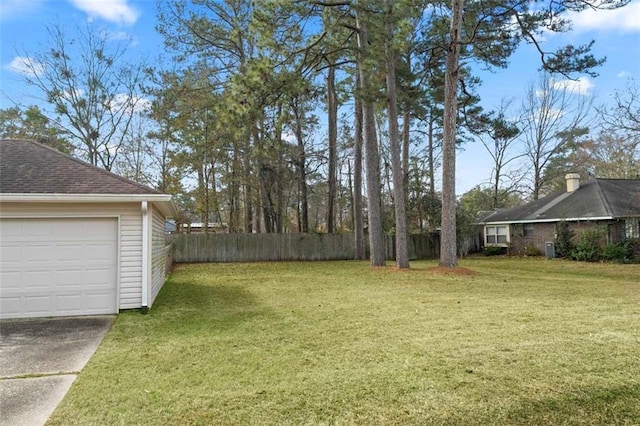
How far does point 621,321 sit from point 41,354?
7355 mm

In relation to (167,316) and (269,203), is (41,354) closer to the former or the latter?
(167,316)

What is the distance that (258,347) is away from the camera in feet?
15.0

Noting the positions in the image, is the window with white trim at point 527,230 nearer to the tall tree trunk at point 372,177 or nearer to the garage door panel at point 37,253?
the tall tree trunk at point 372,177

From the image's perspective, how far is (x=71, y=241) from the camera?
6.61m

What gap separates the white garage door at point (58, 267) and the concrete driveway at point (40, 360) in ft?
0.92

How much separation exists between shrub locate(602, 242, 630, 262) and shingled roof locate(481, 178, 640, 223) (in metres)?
1.28

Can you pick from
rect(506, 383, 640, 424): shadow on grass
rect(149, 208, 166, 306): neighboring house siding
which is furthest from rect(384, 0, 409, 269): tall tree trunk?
rect(506, 383, 640, 424): shadow on grass

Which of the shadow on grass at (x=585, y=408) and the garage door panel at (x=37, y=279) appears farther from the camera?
the garage door panel at (x=37, y=279)

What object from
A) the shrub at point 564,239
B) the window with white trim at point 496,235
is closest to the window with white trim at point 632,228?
the shrub at point 564,239

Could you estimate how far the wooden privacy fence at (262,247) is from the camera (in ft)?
58.0

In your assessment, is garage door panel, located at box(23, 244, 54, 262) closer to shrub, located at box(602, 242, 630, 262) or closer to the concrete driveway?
the concrete driveway

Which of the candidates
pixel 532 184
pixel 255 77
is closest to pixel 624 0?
pixel 255 77

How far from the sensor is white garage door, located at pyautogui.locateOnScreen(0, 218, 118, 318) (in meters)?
6.39

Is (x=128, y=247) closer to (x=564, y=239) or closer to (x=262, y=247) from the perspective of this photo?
(x=262, y=247)
